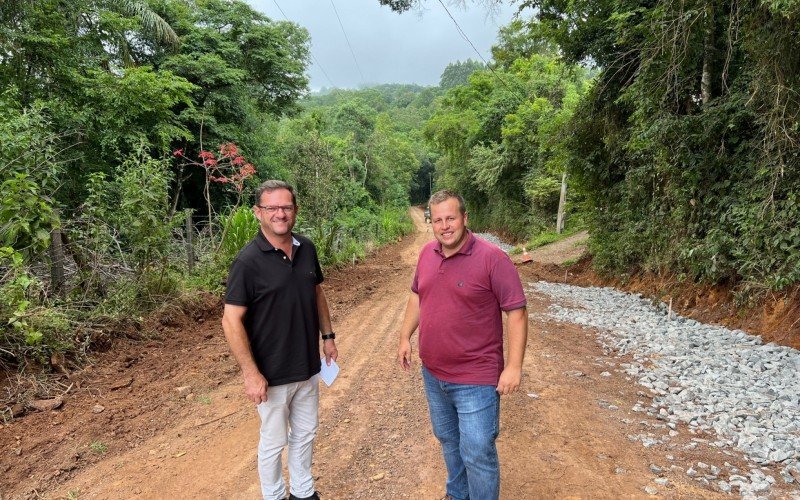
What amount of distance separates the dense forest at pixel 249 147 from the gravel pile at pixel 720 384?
36.3 inches

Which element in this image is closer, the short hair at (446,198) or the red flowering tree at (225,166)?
the short hair at (446,198)

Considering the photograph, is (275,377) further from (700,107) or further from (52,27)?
(52,27)

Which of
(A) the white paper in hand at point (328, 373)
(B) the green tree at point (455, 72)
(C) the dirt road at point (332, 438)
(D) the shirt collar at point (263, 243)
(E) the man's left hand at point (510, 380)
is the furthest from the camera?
(B) the green tree at point (455, 72)

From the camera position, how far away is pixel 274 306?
2438 millimetres

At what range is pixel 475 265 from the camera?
88.6 inches

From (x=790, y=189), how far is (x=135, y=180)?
818cm

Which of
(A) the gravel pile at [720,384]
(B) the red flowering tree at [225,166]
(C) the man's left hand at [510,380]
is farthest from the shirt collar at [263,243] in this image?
(B) the red flowering tree at [225,166]

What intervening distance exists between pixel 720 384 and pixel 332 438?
3.92 metres

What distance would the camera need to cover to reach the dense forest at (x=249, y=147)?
190 inches

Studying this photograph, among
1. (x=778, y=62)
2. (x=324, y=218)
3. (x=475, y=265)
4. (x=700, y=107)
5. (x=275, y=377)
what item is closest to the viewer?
(x=475, y=265)

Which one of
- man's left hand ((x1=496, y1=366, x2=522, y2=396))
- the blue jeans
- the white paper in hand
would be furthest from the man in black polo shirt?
man's left hand ((x1=496, y1=366, x2=522, y2=396))

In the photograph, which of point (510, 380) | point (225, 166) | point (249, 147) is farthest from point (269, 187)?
point (249, 147)

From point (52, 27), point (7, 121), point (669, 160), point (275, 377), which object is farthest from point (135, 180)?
point (669, 160)

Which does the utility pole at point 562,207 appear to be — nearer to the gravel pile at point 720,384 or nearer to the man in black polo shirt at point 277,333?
the gravel pile at point 720,384
